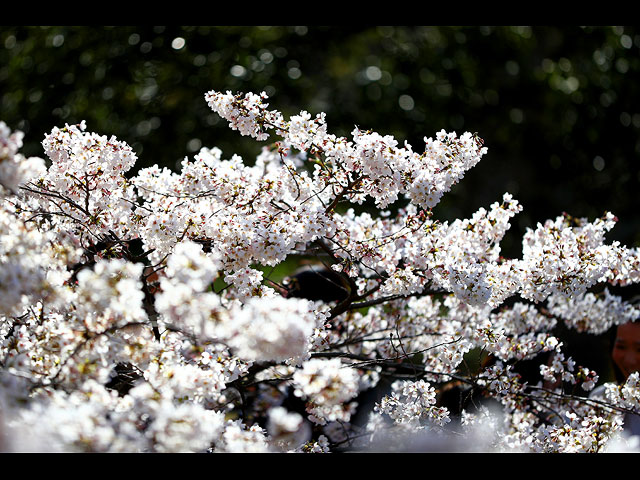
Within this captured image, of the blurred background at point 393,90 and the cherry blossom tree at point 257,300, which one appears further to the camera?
the blurred background at point 393,90

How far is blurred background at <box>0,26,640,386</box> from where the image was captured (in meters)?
6.71

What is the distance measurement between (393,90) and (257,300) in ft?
20.5

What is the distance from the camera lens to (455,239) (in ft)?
7.07

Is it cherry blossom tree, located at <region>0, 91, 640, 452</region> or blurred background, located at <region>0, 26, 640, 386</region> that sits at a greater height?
blurred background, located at <region>0, 26, 640, 386</region>

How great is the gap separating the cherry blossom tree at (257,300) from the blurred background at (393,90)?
4.53 m

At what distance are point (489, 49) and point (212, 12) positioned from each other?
21.1 ft

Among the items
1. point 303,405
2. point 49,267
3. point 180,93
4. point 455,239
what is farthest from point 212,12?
point 180,93

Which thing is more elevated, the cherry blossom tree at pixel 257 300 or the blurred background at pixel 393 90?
the blurred background at pixel 393 90

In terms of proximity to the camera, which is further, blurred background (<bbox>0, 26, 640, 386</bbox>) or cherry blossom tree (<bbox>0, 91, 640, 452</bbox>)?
blurred background (<bbox>0, 26, 640, 386</bbox>)

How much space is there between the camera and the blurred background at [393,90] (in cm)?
671

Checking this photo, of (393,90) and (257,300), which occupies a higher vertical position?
(393,90)

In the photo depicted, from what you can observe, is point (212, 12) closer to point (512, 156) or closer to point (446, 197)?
point (446, 197)

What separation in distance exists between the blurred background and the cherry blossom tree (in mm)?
4528

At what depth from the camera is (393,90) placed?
708cm
